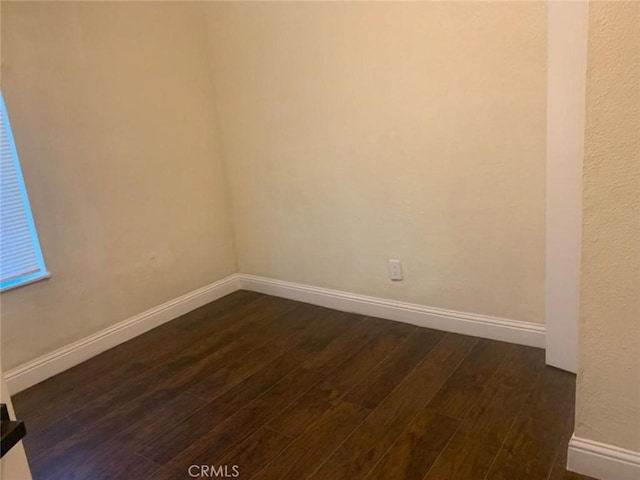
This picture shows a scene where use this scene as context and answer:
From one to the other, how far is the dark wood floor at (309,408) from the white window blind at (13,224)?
0.60 m

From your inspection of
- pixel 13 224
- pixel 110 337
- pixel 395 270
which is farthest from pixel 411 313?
pixel 13 224

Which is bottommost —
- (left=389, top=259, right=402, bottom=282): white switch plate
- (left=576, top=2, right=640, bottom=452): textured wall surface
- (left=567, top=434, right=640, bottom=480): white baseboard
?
(left=567, top=434, right=640, bottom=480): white baseboard

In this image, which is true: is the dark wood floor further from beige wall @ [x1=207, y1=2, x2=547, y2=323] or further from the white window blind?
the white window blind

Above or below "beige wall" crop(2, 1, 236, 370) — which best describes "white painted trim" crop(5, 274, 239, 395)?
below

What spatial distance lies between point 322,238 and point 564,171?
4.95 ft

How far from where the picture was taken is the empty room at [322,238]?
1738 mm

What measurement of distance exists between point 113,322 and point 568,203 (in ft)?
8.36

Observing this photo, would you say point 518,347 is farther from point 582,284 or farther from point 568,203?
point 582,284

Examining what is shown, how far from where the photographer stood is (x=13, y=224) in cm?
253

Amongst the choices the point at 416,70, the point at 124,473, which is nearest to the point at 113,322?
the point at 124,473

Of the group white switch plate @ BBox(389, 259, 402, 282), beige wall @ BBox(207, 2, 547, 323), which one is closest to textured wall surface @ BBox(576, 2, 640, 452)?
beige wall @ BBox(207, 2, 547, 323)

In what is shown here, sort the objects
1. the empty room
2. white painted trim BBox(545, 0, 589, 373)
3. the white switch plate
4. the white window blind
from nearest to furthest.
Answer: the empty room
white painted trim BBox(545, 0, 589, 373)
the white window blind
the white switch plate

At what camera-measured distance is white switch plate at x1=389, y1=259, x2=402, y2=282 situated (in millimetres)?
2895

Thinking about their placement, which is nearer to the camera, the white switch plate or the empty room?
the empty room
